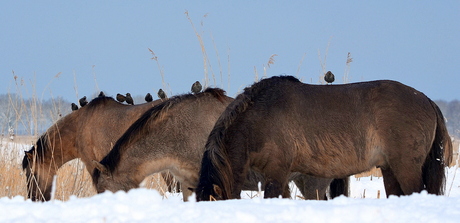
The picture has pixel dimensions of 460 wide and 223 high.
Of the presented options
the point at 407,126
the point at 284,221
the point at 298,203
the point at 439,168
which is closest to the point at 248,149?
the point at 407,126

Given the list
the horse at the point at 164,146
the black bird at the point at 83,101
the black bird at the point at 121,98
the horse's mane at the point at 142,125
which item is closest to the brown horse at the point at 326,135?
the horse at the point at 164,146

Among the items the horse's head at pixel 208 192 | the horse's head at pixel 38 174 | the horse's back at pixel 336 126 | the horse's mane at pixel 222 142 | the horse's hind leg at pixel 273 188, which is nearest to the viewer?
the horse's head at pixel 208 192

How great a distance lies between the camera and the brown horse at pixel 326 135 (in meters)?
4.73

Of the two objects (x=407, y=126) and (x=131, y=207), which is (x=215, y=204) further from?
(x=407, y=126)

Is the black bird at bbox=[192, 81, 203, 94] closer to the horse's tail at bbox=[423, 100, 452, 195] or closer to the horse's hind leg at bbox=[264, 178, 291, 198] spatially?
the horse's hind leg at bbox=[264, 178, 291, 198]

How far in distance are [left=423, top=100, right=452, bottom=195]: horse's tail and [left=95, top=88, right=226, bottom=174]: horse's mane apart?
90.7 inches

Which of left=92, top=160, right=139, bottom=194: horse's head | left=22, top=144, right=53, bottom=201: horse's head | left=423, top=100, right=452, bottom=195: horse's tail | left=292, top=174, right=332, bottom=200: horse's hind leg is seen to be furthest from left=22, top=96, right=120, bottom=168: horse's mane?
left=423, top=100, right=452, bottom=195: horse's tail

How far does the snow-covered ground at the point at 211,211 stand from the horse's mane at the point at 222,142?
2.11m

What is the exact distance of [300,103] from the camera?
5.01 meters

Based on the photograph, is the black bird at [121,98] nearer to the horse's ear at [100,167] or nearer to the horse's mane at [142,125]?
the horse's mane at [142,125]

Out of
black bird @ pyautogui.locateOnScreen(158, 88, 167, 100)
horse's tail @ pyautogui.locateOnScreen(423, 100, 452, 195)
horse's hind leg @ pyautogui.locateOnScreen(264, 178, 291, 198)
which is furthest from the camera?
black bird @ pyautogui.locateOnScreen(158, 88, 167, 100)

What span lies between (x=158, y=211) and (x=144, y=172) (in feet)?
12.4

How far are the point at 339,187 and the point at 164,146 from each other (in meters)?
2.11

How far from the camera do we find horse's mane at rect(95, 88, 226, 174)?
5781 millimetres
